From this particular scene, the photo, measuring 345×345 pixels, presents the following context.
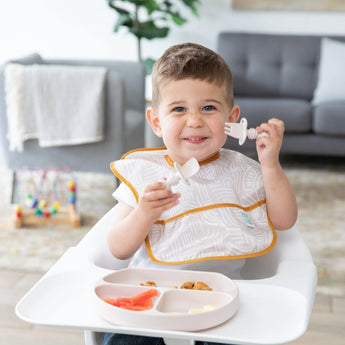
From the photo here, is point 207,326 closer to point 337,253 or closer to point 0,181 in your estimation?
point 337,253

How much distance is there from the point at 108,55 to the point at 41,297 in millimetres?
3899

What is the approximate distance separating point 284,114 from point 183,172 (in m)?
2.71

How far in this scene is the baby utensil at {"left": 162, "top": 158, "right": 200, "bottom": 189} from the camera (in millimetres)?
925

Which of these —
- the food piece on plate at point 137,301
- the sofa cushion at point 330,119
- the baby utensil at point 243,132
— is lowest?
the sofa cushion at point 330,119

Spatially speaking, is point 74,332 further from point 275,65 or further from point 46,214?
point 275,65

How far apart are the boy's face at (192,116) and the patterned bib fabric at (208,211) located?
7 centimetres

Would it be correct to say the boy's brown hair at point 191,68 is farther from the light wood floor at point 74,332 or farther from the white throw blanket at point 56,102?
the white throw blanket at point 56,102

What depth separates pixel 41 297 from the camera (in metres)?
0.90

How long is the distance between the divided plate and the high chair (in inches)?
0.5

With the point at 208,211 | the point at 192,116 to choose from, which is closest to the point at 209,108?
the point at 192,116

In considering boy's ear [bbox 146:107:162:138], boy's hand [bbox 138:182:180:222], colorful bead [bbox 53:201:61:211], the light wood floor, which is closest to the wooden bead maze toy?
colorful bead [bbox 53:201:61:211]

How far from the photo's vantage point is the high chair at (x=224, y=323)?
794 mm

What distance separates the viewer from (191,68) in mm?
1097

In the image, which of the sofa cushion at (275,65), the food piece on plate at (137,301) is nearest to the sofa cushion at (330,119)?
the sofa cushion at (275,65)
